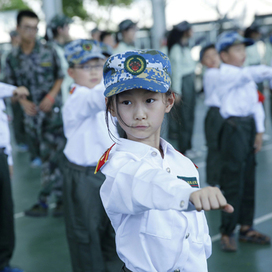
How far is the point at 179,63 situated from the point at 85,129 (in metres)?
3.69

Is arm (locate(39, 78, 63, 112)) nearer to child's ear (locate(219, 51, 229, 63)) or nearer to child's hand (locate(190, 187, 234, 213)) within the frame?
child's ear (locate(219, 51, 229, 63))

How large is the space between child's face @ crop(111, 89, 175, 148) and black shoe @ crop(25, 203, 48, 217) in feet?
9.42

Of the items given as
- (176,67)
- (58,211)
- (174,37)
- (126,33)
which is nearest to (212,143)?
(58,211)

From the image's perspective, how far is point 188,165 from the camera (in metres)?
1.42

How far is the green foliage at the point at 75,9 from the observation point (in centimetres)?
2309

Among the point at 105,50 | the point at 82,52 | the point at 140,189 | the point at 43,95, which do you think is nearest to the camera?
the point at 140,189

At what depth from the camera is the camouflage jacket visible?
3938mm

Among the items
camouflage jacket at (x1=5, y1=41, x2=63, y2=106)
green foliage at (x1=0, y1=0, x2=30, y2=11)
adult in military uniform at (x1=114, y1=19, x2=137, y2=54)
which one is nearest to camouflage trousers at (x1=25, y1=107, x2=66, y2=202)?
camouflage jacket at (x1=5, y1=41, x2=63, y2=106)

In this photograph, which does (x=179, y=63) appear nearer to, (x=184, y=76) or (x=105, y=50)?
(x=184, y=76)

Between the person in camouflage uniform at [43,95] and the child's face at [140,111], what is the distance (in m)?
2.75

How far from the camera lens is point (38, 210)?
13.1 ft

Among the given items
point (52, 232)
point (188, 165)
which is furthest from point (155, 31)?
point (188, 165)

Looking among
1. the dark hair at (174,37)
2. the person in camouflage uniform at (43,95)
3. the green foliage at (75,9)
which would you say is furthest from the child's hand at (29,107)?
the green foliage at (75,9)

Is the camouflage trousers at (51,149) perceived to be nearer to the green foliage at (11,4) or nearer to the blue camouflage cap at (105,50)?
the blue camouflage cap at (105,50)
